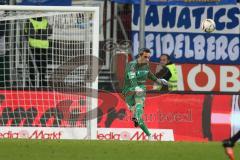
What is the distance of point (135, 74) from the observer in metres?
16.1

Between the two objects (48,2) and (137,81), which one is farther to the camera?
(48,2)

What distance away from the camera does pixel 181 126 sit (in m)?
17.7

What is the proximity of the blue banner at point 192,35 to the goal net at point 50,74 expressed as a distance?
594cm

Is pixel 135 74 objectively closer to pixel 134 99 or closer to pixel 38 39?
pixel 134 99

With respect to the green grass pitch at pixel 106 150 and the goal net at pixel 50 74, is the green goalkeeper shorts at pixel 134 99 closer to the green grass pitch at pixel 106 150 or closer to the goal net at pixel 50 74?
the goal net at pixel 50 74

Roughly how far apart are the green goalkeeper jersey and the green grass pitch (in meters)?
1.79

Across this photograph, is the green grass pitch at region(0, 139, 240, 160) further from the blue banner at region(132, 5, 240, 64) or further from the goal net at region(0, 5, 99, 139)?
the blue banner at region(132, 5, 240, 64)

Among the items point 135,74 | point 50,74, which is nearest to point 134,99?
point 135,74

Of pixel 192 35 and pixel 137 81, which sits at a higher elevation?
pixel 192 35

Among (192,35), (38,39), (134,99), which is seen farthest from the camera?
(192,35)

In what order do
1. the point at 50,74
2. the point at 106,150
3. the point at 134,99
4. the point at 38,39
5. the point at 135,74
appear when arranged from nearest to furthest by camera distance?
the point at 106,150 < the point at 135,74 < the point at 134,99 < the point at 50,74 < the point at 38,39

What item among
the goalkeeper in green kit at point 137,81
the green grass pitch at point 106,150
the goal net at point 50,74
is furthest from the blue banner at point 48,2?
the green grass pitch at point 106,150

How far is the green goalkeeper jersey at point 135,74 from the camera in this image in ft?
52.6

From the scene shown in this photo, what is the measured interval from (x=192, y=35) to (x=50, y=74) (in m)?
Answer: 6.75
